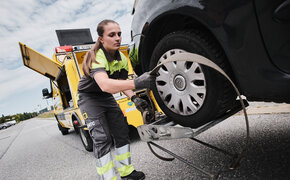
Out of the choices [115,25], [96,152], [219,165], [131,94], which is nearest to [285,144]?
[219,165]

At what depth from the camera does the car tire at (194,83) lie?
1.14 metres

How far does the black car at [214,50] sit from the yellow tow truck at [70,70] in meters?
1.68

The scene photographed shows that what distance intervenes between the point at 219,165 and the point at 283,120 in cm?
148

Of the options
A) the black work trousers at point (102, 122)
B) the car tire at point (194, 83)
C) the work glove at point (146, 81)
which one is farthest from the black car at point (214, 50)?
the black work trousers at point (102, 122)

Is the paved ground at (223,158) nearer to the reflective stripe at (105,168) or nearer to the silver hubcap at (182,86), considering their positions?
the reflective stripe at (105,168)

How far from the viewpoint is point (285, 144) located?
184 centimetres

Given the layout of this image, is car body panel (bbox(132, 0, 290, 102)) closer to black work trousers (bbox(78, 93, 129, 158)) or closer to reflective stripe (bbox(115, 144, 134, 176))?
black work trousers (bbox(78, 93, 129, 158))

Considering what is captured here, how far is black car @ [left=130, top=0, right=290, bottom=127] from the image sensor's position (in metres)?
0.86

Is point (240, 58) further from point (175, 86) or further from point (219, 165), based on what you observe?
point (219, 165)

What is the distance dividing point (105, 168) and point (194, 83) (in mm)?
1180

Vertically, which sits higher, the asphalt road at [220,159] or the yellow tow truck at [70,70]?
the yellow tow truck at [70,70]

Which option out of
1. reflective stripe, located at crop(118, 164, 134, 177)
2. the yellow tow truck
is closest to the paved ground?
reflective stripe, located at crop(118, 164, 134, 177)

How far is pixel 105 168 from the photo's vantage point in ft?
5.75

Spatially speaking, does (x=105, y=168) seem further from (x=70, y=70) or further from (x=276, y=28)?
(x=70, y=70)
